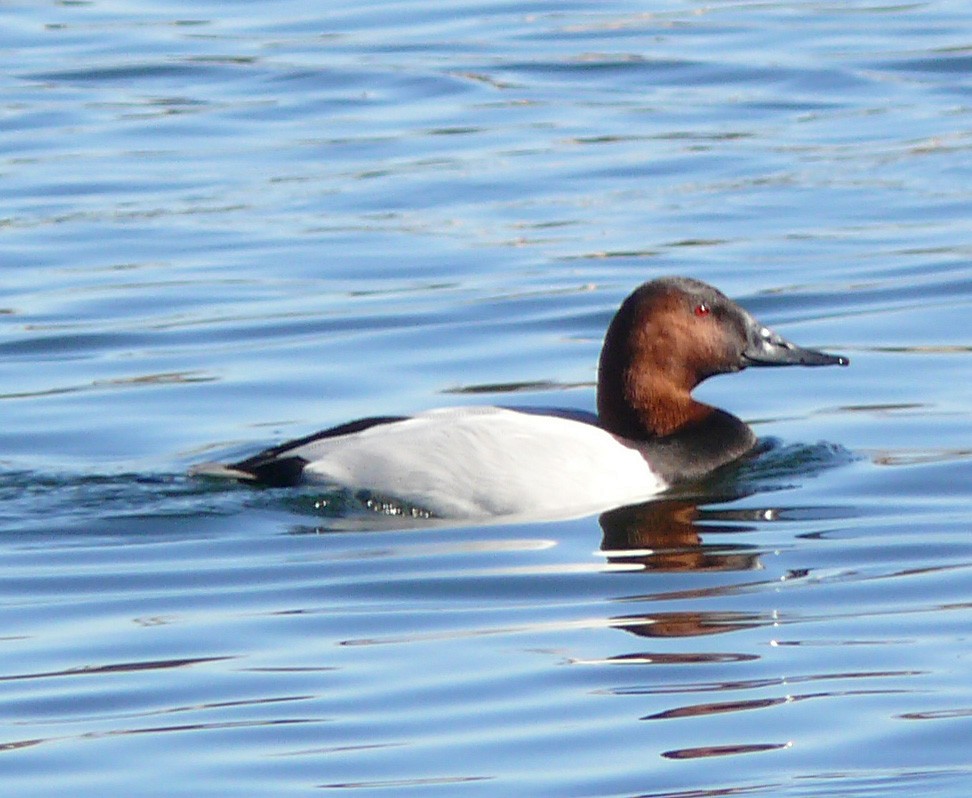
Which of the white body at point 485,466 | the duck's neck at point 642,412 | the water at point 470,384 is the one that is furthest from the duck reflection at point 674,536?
the duck's neck at point 642,412

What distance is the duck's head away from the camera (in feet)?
28.8

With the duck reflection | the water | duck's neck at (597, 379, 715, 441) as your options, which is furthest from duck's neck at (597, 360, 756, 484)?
the duck reflection

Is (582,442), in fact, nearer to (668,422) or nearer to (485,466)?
(485,466)

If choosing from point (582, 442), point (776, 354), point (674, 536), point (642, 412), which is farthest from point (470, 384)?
point (674, 536)

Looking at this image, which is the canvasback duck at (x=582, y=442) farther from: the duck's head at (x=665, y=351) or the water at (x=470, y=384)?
the water at (x=470, y=384)

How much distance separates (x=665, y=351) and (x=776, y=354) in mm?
479

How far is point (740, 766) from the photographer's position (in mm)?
5344

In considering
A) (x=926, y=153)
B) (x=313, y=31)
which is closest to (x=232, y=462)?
(x=926, y=153)

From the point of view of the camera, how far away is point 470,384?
10047 millimetres

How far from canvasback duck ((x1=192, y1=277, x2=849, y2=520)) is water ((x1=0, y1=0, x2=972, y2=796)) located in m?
0.16

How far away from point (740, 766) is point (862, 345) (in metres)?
5.47

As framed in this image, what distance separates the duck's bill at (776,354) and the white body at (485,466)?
0.87m

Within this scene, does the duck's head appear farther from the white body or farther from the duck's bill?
the white body

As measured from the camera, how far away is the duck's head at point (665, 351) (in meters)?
8.79
